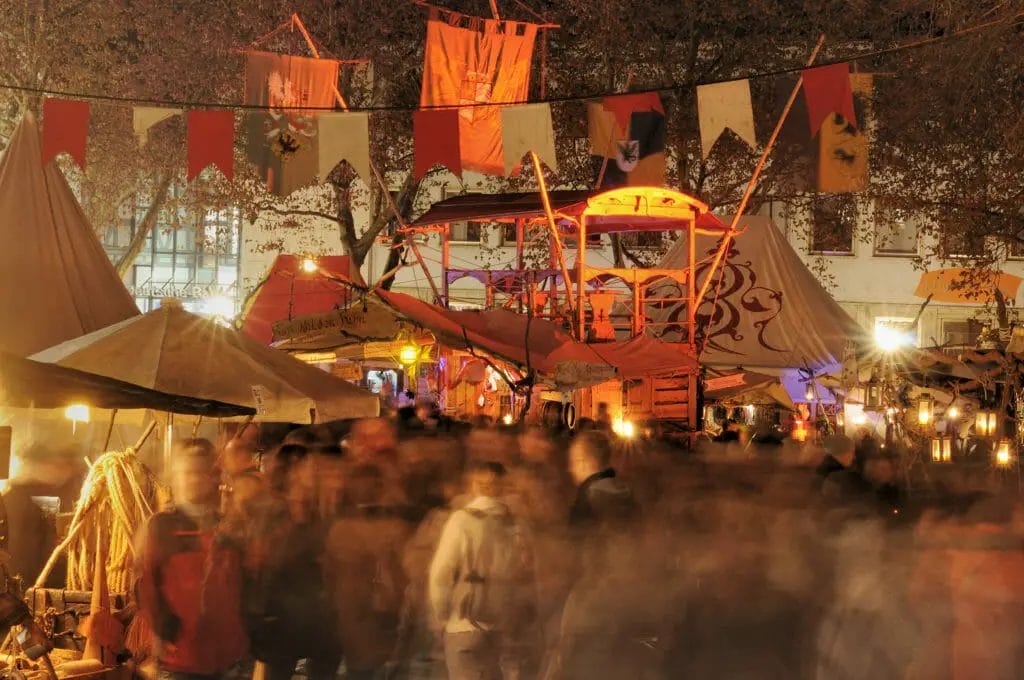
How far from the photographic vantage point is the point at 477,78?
55.2ft

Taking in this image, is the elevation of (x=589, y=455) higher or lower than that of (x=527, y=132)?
lower


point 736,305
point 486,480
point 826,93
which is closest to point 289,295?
point 736,305

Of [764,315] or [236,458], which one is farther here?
[764,315]

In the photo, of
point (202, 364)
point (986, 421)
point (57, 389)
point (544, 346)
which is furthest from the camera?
point (986, 421)

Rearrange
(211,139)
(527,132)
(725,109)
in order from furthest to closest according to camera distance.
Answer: (527,132)
(211,139)
(725,109)

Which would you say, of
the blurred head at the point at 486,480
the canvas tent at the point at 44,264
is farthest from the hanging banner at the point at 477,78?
the blurred head at the point at 486,480

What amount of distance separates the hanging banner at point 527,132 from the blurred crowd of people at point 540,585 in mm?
7846

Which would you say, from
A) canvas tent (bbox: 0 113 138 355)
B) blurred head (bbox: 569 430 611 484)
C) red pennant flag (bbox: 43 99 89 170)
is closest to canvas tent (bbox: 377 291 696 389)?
canvas tent (bbox: 0 113 138 355)

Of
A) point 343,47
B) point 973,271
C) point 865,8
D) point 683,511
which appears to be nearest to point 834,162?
point 973,271

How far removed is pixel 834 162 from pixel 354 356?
7227 mm

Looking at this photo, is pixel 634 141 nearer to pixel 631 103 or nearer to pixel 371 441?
pixel 631 103

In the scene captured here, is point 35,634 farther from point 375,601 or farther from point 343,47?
point 343,47

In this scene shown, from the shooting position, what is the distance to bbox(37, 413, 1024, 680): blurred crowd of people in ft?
20.0

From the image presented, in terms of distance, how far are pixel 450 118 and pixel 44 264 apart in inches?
205
